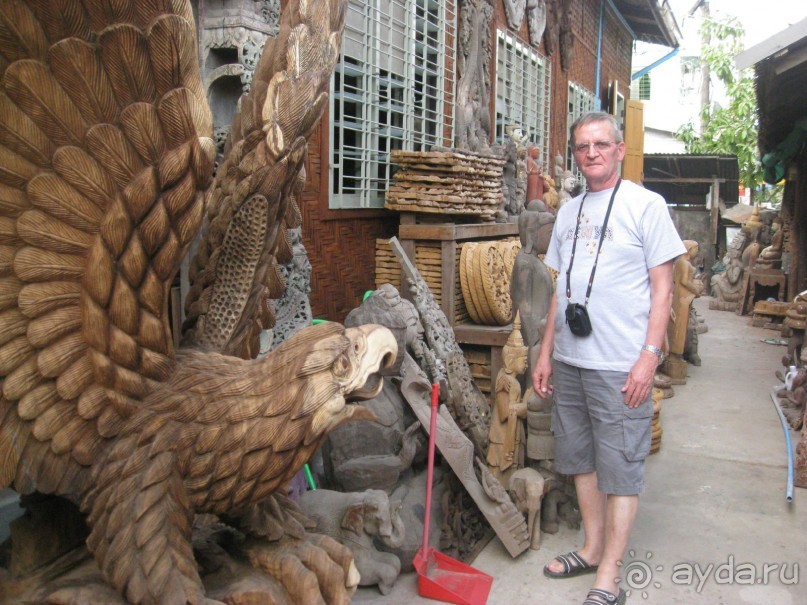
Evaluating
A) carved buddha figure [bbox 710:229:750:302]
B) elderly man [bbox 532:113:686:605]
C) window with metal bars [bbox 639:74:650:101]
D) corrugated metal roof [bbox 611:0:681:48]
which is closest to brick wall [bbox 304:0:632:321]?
elderly man [bbox 532:113:686:605]

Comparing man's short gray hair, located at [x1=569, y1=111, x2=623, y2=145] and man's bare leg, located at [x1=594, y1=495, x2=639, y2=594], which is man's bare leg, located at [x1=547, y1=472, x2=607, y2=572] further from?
man's short gray hair, located at [x1=569, y1=111, x2=623, y2=145]

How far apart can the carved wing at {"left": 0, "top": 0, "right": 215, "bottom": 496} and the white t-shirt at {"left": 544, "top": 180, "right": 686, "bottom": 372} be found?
1652 millimetres

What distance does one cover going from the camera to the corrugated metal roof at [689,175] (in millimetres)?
17172

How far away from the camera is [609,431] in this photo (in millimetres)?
2809

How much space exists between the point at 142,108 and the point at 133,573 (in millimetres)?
929

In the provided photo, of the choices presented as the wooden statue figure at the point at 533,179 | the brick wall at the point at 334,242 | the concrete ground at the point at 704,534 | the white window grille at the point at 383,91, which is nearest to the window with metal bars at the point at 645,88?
the wooden statue figure at the point at 533,179

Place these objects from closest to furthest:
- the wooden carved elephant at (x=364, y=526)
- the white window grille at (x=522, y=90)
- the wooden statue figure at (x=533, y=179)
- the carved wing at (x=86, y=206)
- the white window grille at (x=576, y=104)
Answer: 1. the carved wing at (x=86, y=206)
2. the wooden carved elephant at (x=364, y=526)
3. the wooden statue figure at (x=533, y=179)
4. the white window grille at (x=522, y=90)
5. the white window grille at (x=576, y=104)

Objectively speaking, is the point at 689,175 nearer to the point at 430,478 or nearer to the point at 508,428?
the point at 508,428

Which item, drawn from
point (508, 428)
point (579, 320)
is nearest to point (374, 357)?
point (579, 320)

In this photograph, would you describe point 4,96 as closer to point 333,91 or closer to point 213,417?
point 213,417

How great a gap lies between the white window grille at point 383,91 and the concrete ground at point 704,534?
8.12ft

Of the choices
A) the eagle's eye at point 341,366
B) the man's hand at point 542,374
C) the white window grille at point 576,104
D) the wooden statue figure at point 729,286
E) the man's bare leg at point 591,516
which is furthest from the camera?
the wooden statue figure at point 729,286

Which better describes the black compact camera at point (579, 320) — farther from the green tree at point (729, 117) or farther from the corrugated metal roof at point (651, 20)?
the green tree at point (729, 117)

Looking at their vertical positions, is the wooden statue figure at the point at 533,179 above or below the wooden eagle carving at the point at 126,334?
above
